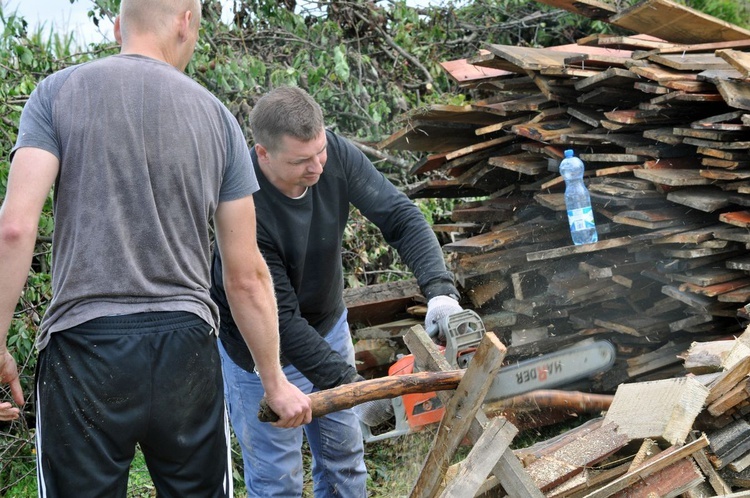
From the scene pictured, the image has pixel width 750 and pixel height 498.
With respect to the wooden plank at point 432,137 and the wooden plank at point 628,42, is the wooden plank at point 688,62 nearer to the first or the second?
the wooden plank at point 628,42

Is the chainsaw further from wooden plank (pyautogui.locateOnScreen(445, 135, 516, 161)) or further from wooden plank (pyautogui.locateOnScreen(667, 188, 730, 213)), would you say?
wooden plank (pyautogui.locateOnScreen(445, 135, 516, 161))

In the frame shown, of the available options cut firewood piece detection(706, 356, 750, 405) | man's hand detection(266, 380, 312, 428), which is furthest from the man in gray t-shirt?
cut firewood piece detection(706, 356, 750, 405)

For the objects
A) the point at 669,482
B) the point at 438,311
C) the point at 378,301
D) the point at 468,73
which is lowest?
the point at 378,301

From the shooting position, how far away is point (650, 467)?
10.1 feet

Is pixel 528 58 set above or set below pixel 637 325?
above

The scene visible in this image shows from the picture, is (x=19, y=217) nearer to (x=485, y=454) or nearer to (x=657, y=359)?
(x=485, y=454)

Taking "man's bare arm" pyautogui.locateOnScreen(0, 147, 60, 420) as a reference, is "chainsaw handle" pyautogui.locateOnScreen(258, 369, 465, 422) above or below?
below

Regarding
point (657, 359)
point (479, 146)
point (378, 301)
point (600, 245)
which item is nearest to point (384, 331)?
point (378, 301)

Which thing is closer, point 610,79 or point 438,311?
point 438,311

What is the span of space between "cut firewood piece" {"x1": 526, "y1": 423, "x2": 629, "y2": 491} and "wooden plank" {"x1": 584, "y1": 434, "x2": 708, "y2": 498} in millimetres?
137

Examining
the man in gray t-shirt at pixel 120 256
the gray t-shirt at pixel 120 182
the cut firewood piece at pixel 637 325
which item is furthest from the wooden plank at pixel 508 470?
the cut firewood piece at pixel 637 325

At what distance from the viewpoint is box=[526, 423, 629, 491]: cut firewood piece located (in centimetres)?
320

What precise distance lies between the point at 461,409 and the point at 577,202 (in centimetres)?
247

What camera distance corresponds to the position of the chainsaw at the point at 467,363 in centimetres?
317
